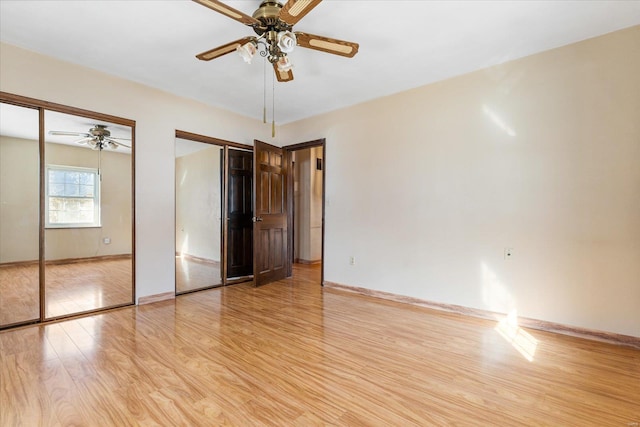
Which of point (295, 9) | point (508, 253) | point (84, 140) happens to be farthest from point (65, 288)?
point (508, 253)

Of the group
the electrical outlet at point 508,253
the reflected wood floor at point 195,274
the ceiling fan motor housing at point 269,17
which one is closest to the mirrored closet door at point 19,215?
the reflected wood floor at point 195,274

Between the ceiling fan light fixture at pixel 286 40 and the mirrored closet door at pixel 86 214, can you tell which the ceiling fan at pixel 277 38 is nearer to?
Result: the ceiling fan light fixture at pixel 286 40

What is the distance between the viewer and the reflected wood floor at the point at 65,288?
2.88 meters

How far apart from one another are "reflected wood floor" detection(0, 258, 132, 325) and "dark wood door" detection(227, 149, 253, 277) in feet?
4.73

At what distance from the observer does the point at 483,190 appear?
3.15 meters

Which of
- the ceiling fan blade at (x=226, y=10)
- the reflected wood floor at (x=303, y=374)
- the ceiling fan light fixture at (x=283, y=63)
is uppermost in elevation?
the ceiling fan blade at (x=226, y=10)

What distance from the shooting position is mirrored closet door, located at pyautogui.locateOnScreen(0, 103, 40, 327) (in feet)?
9.32

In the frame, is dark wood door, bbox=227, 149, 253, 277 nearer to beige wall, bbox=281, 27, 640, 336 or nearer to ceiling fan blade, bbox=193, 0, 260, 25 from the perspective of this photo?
beige wall, bbox=281, 27, 640, 336

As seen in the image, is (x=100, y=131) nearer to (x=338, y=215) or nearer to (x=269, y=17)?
(x=269, y=17)

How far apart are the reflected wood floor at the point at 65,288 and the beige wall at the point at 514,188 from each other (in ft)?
9.89

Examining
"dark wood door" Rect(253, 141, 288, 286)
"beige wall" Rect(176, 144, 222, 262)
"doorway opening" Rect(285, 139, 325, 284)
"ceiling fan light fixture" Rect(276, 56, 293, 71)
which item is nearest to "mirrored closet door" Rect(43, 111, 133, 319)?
"beige wall" Rect(176, 144, 222, 262)

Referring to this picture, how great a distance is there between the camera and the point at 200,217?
448 centimetres

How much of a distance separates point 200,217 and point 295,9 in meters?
3.44

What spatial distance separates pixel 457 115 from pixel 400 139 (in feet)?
2.33
